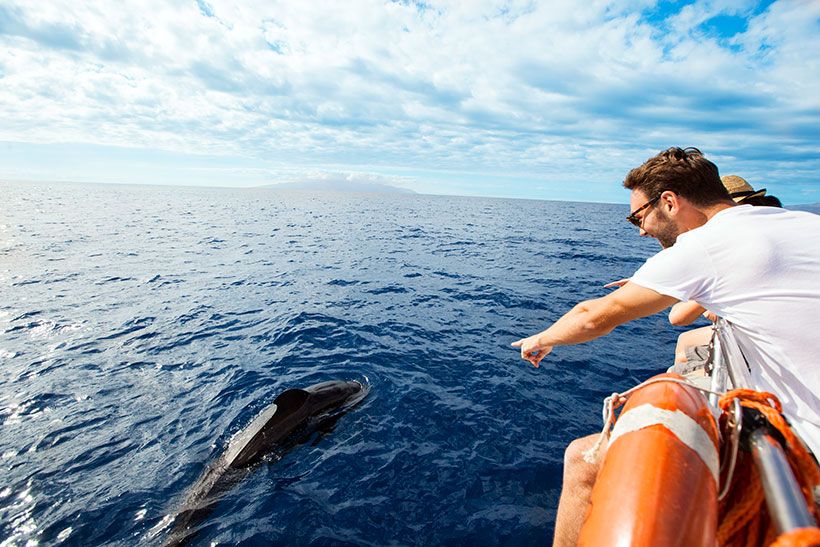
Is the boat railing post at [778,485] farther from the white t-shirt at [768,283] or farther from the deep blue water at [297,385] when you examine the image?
the deep blue water at [297,385]

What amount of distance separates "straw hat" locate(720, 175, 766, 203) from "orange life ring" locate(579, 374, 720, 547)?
13.1 ft

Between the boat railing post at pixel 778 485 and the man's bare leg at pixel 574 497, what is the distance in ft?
5.66

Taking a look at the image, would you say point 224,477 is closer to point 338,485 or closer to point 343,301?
point 338,485

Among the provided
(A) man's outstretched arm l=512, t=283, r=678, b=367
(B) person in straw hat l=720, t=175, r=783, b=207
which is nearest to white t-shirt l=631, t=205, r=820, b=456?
(A) man's outstretched arm l=512, t=283, r=678, b=367

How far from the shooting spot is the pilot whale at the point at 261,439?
529 cm

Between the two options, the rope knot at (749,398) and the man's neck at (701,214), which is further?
the man's neck at (701,214)

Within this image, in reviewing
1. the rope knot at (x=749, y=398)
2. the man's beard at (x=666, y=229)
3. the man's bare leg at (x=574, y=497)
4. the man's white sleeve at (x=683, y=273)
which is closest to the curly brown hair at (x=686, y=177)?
the man's beard at (x=666, y=229)

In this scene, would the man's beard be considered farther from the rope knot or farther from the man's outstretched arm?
the rope knot

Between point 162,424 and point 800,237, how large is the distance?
9394 millimetres

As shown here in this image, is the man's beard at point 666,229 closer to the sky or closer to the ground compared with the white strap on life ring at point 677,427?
closer to the sky

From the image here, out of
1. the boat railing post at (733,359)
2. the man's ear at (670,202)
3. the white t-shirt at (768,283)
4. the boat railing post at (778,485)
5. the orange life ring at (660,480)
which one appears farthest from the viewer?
the man's ear at (670,202)

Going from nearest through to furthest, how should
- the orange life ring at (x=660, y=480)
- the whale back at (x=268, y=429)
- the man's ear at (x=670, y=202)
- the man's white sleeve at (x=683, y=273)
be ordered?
the orange life ring at (x=660, y=480) < the man's white sleeve at (x=683, y=273) < the man's ear at (x=670, y=202) < the whale back at (x=268, y=429)

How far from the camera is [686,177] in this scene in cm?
347

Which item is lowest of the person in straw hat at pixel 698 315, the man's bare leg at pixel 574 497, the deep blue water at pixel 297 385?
the deep blue water at pixel 297 385
